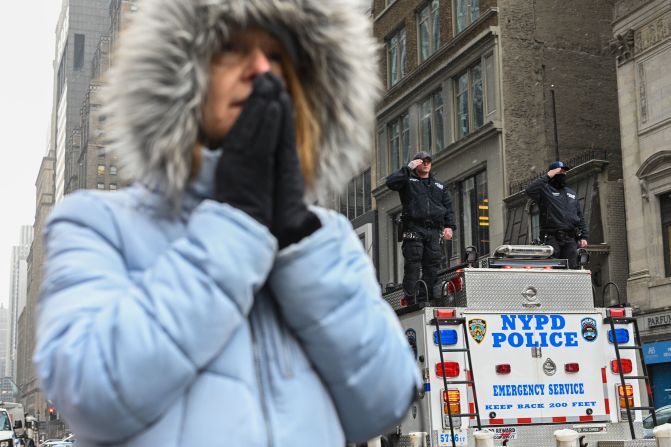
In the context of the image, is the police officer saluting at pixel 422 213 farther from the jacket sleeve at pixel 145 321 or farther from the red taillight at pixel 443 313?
the jacket sleeve at pixel 145 321

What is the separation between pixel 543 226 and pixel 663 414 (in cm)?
716

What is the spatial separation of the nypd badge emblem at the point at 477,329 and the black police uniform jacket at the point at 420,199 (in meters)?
3.07

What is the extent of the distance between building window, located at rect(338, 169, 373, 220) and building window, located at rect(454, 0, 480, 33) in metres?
10.8

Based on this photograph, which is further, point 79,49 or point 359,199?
point 79,49

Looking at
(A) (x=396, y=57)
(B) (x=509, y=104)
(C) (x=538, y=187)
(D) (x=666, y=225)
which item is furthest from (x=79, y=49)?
(C) (x=538, y=187)

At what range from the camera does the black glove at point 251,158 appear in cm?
174

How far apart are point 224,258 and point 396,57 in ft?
131

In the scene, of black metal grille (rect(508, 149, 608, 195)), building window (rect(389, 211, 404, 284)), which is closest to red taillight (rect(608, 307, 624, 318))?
black metal grille (rect(508, 149, 608, 195))

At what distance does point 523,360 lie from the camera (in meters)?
9.15

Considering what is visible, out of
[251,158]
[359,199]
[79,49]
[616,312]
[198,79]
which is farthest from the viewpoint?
[79,49]

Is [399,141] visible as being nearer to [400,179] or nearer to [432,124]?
[432,124]

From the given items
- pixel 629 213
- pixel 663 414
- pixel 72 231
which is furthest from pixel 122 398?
pixel 629 213

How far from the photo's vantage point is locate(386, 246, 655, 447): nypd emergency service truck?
28.8 ft

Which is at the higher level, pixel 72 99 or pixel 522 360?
pixel 72 99
